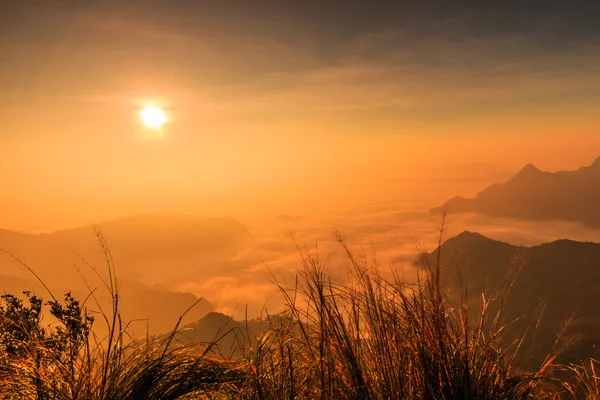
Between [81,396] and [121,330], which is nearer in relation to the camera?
[81,396]

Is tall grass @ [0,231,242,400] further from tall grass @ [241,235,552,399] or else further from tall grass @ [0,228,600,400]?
tall grass @ [241,235,552,399]

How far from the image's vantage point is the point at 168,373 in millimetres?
4227

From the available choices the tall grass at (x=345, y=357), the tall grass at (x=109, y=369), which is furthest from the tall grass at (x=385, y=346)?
the tall grass at (x=109, y=369)

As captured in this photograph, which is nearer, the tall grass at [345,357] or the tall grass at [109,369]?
the tall grass at [345,357]

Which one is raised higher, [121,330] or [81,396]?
[121,330]

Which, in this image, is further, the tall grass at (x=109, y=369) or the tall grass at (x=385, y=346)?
the tall grass at (x=109, y=369)

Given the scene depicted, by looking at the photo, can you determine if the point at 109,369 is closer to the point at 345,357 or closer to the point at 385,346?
the point at 345,357

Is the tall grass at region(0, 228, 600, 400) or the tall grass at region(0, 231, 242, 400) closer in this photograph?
the tall grass at region(0, 228, 600, 400)

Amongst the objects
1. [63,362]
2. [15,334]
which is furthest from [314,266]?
[15,334]

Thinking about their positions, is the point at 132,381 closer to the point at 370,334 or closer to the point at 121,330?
the point at 121,330

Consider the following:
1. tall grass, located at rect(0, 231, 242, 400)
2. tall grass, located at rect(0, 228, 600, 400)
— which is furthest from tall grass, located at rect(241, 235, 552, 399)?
tall grass, located at rect(0, 231, 242, 400)

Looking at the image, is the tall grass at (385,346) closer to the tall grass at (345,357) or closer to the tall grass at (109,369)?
the tall grass at (345,357)

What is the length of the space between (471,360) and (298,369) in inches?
64.6

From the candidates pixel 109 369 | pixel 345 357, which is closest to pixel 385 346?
pixel 345 357
